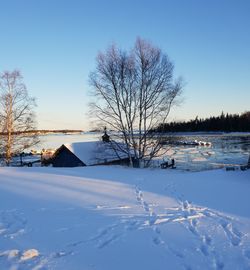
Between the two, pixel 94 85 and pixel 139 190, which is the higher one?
pixel 94 85

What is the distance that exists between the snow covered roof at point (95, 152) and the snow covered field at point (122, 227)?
1573 centimetres

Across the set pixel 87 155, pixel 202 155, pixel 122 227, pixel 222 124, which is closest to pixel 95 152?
pixel 87 155

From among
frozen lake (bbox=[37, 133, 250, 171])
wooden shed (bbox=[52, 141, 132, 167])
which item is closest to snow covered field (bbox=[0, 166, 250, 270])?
frozen lake (bbox=[37, 133, 250, 171])

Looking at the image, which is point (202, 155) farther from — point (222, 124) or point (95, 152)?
point (222, 124)

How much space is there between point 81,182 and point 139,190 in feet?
7.88

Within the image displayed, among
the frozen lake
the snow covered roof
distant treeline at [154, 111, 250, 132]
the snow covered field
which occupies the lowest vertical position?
the frozen lake

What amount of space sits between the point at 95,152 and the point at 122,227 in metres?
23.2

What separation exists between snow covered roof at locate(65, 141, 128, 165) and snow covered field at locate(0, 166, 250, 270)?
15.7 meters

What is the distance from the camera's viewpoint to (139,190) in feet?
36.1

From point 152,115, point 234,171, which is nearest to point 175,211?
point 234,171

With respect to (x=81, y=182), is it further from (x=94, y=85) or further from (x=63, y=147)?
(x=63, y=147)

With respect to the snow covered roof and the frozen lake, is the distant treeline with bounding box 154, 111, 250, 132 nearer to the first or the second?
the frozen lake

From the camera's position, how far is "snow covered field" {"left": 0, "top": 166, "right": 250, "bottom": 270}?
4672mm

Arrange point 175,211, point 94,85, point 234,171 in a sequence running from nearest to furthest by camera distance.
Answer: point 175,211, point 234,171, point 94,85
